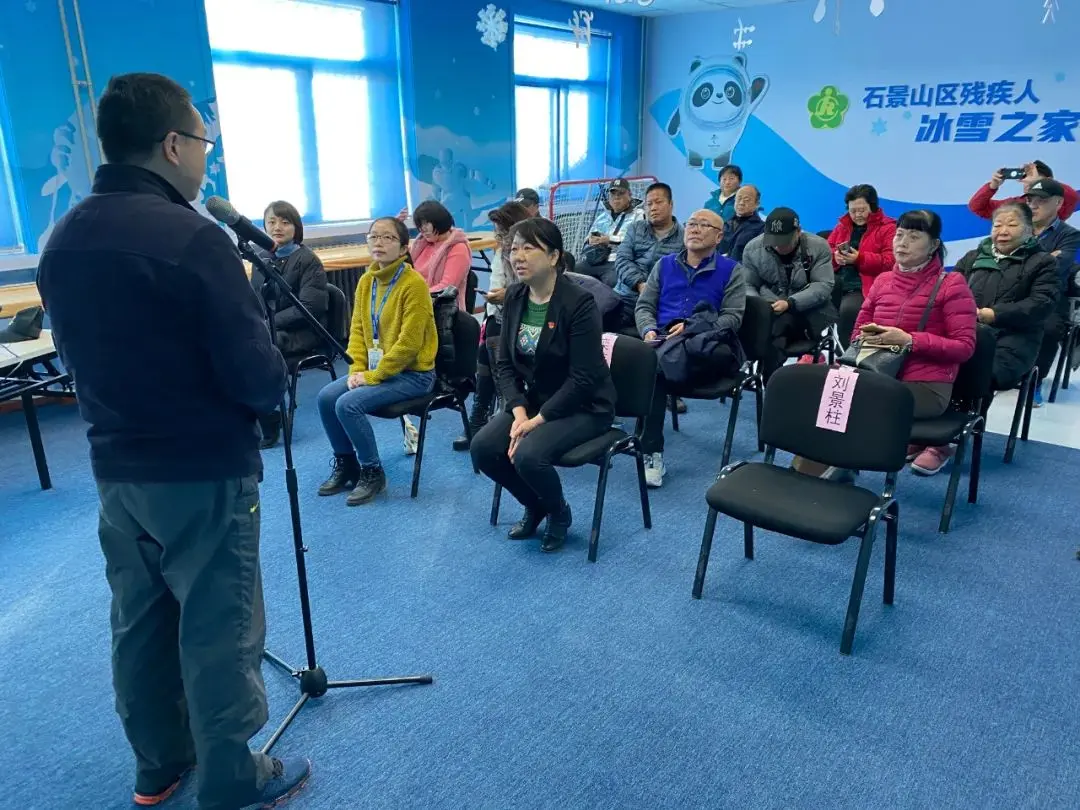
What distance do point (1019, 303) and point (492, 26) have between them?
17.2ft

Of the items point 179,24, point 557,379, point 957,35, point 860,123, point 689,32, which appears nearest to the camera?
point 557,379

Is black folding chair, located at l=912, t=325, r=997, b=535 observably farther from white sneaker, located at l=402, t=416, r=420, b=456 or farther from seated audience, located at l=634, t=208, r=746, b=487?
white sneaker, located at l=402, t=416, r=420, b=456

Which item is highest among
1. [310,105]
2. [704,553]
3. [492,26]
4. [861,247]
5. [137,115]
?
[492,26]

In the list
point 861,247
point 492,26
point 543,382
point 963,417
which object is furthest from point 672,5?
point 543,382

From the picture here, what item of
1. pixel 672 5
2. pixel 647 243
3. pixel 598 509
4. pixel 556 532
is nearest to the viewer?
pixel 598 509

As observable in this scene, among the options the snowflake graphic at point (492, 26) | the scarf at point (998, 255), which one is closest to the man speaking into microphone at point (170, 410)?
the scarf at point (998, 255)

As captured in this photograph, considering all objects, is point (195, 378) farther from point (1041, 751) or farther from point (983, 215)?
point (983, 215)

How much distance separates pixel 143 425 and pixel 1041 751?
2.14m

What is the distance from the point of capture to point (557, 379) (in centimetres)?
280

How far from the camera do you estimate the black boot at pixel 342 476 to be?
11.1 ft

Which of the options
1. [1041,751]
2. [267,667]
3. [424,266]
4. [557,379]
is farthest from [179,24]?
[1041,751]

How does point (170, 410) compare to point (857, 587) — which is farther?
point (857, 587)

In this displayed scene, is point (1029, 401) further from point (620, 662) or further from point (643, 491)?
point (620, 662)

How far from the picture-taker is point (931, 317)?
9.70 ft
